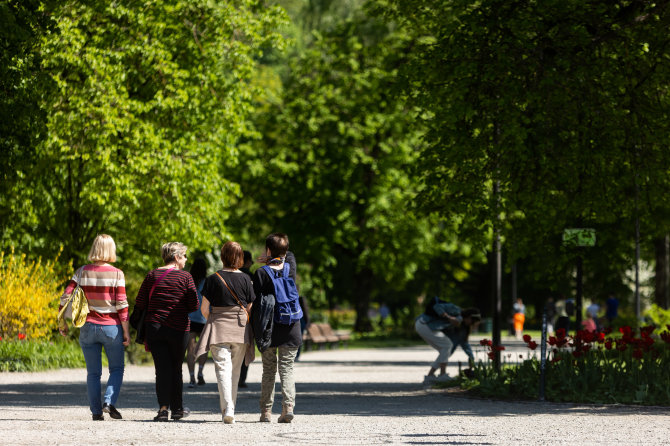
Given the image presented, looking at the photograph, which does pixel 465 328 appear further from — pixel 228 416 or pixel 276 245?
pixel 228 416

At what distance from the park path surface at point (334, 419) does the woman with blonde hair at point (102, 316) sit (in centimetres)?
46

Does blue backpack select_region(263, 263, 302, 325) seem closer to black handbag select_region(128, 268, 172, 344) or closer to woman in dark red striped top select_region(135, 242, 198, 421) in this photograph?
woman in dark red striped top select_region(135, 242, 198, 421)

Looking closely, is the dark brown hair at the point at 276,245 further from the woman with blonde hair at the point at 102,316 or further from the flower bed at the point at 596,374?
the flower bed at the point at 596,374

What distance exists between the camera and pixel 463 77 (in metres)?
14.0

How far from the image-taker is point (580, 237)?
14.2 m

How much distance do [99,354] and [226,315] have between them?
54.7 inches

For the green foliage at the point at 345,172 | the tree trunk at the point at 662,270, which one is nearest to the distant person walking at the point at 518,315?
the green foliage at the point at 345,172

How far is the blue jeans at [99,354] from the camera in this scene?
9930mm

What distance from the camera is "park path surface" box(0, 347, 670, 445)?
344 inches

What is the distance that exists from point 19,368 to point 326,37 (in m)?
25.0

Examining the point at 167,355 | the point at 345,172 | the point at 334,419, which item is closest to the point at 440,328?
the point at 334,419

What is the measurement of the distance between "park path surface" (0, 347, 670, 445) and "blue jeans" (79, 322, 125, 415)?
272 mm

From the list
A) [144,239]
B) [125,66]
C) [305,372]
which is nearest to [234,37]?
[125,66]

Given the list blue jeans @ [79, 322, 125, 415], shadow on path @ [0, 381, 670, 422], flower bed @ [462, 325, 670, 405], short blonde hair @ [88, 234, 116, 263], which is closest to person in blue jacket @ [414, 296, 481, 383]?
shadow on path @ [0, 381, 670, 422]
